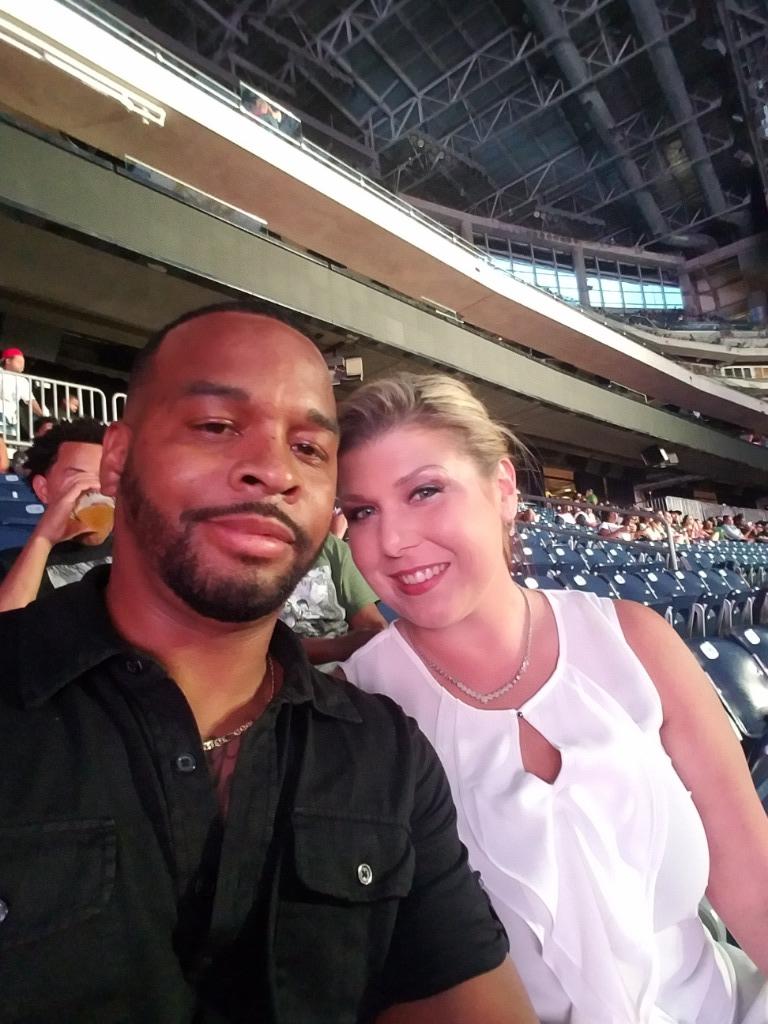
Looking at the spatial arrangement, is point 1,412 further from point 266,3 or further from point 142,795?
point 266,3

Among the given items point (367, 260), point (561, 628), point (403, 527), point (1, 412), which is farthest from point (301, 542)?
point (367, 260)

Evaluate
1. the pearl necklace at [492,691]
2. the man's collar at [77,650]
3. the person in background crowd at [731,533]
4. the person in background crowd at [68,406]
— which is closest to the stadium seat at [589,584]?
the pearl necklace at [492,691]

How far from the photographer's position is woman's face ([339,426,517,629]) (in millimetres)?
989

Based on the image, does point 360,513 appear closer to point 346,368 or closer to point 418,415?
point 418,415

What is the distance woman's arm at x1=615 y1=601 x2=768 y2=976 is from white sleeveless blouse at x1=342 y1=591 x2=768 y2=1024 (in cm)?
4

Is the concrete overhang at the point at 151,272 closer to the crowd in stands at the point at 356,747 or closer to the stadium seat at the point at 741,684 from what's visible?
the crowd in stands at the point at 356,747

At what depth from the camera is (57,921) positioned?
551mm

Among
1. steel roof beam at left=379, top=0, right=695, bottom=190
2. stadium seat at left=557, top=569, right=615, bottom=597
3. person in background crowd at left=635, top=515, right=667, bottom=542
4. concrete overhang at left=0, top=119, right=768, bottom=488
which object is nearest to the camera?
stadium seat at left=557, top=569, right=615, bottom=597

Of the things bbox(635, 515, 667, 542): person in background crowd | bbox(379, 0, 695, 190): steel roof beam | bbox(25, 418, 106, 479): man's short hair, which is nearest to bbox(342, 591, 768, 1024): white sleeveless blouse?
bbox(25, 418, 106, 479): man's short hair

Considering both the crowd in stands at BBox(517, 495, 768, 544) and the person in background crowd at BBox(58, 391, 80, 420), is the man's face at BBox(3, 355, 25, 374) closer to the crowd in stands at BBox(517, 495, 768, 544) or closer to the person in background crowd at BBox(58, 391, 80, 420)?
the person in background crowd at BBox(58, 391, 80, 420)

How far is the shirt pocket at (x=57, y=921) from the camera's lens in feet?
1.71

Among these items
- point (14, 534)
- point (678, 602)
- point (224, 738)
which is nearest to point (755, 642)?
point (678, 602)

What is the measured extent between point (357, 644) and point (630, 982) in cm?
76

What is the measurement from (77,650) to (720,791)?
1.01 metres
